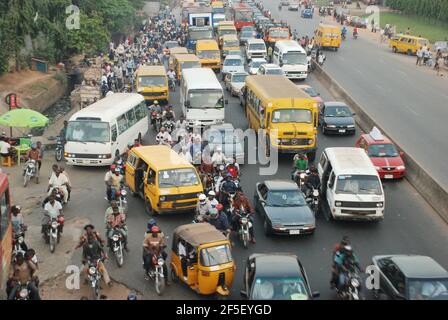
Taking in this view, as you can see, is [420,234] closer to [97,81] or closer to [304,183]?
[304,183]

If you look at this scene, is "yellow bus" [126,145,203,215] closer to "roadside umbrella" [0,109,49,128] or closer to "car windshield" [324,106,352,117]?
"roadside umbrella" [0,109,49,128]

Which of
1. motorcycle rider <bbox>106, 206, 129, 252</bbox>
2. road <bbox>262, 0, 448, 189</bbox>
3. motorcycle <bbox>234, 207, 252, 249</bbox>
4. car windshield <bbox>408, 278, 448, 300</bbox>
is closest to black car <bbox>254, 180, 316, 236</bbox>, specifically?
motorcycle <bbox>234, 207, 252, 249</bbox>

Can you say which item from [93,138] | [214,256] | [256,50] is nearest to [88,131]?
[93,138]

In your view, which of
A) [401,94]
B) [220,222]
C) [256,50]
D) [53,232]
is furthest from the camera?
[256,50]

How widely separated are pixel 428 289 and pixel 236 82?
26139 millimetres

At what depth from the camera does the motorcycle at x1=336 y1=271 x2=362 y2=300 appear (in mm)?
13375

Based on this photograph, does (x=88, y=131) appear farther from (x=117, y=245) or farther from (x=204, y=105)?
(x=117, y=245)

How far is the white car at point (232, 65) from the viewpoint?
136 ft

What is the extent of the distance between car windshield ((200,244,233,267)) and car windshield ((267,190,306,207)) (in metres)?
4.57

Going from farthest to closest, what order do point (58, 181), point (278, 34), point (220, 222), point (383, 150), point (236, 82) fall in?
point (278, 34) → point (236, 82) → point (383, 150) → point (58, 181) → point (220, 222)

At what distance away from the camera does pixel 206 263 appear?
13.9 m

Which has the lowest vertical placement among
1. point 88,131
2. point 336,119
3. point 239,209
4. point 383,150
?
point 336,119

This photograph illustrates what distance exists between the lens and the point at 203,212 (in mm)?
17188

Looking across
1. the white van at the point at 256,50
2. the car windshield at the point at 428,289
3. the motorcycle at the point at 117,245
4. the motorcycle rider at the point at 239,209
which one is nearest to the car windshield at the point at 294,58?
the white van at the point at 256,50
